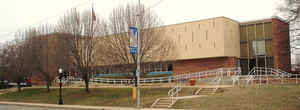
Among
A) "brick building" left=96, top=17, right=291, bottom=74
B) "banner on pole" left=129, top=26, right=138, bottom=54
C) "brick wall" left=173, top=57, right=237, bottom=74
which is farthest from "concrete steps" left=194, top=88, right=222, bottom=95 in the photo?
"brick wall" left=173, top=57, right=237, bottom=74

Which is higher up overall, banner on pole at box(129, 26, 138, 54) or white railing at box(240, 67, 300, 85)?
banner on pole at box(129, 26, 138, 54)

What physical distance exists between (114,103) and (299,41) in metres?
15.2

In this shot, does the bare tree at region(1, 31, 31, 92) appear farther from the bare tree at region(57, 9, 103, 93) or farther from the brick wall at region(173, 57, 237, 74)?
the brick wall at region(173, 57, 237, 74)

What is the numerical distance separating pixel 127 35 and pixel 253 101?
13.3m

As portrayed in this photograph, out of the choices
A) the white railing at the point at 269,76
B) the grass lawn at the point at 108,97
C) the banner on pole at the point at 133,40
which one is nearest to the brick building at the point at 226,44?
the white railing at the point at 269,76

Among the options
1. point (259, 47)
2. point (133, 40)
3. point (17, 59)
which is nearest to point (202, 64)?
point (259, 47)

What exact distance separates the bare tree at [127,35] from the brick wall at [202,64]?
39.7ft

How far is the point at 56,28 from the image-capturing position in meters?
34.8

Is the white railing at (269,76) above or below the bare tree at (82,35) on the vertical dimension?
below

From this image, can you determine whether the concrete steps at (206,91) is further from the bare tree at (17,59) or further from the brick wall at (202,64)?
the bare tree at (17,59)

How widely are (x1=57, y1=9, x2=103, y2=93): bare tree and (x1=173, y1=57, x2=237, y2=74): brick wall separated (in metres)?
13.8

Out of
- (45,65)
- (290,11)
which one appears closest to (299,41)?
(290,11)

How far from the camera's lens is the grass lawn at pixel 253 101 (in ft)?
57.1

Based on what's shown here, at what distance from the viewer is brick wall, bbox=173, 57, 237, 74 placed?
126 feet
